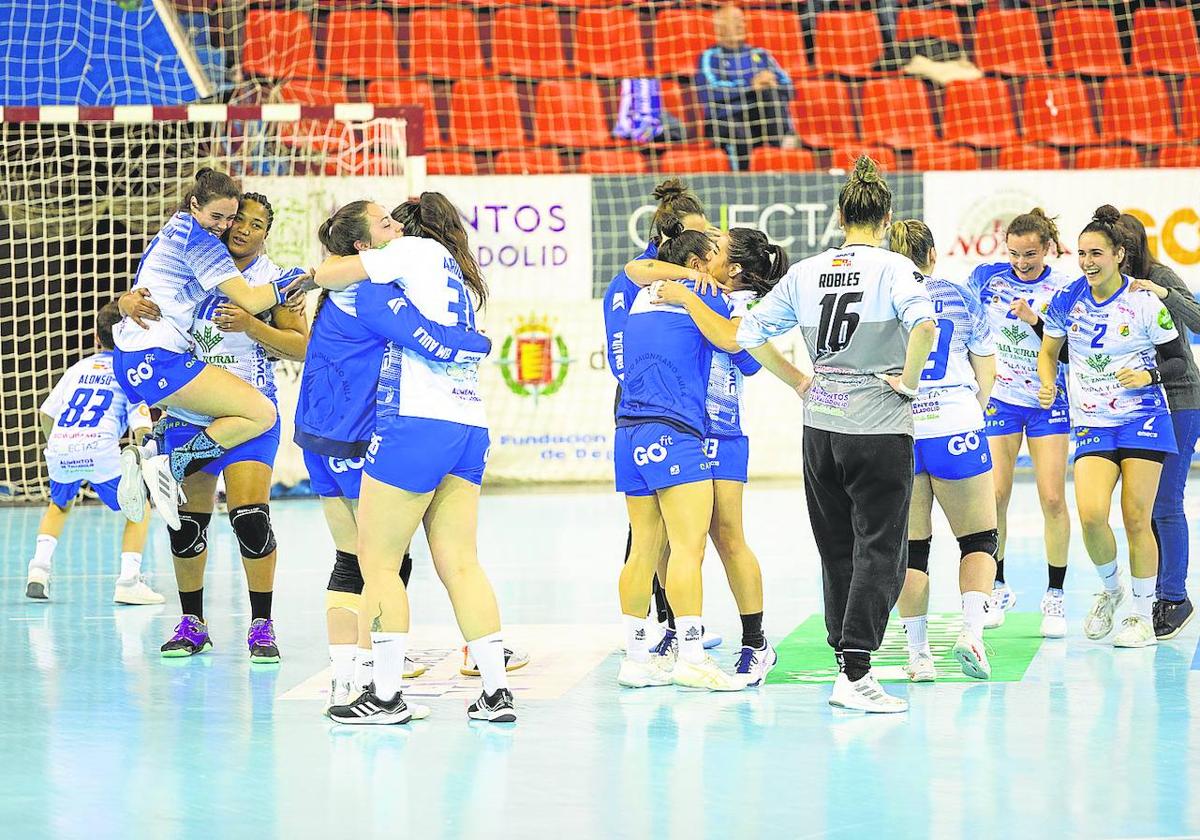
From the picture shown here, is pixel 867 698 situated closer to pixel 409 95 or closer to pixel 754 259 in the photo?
pixel 754 259

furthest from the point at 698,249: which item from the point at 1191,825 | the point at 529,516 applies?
the point at 529,516

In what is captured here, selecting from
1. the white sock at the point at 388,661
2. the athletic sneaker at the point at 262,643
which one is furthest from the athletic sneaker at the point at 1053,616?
the athletic sneaker at the point at 262,643

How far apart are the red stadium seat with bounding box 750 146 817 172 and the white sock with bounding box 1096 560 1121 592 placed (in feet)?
28.3

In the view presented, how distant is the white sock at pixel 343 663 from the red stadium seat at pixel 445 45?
1080cm

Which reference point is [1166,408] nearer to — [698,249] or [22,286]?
[698,249]

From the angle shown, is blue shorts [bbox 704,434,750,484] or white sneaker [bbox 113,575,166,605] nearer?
blue shorts [bbox 704,434,750,484]

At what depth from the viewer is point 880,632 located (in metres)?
5.13

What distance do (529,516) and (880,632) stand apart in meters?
6.92

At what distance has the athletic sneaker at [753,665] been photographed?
573 cm

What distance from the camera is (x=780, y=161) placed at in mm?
14875

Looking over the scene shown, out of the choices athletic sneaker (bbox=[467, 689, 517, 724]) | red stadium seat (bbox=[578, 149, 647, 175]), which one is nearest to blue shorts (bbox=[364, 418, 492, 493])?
athletic sneaker (bbox=[467, 689, 517, 724])

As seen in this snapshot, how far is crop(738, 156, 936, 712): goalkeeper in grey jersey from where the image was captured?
5059mm

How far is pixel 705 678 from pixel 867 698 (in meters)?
0.69

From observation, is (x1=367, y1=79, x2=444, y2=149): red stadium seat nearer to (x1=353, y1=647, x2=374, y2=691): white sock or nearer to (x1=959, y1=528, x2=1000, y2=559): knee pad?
(x1=959, y1=528, x2=1000, y2=559): knee pad
